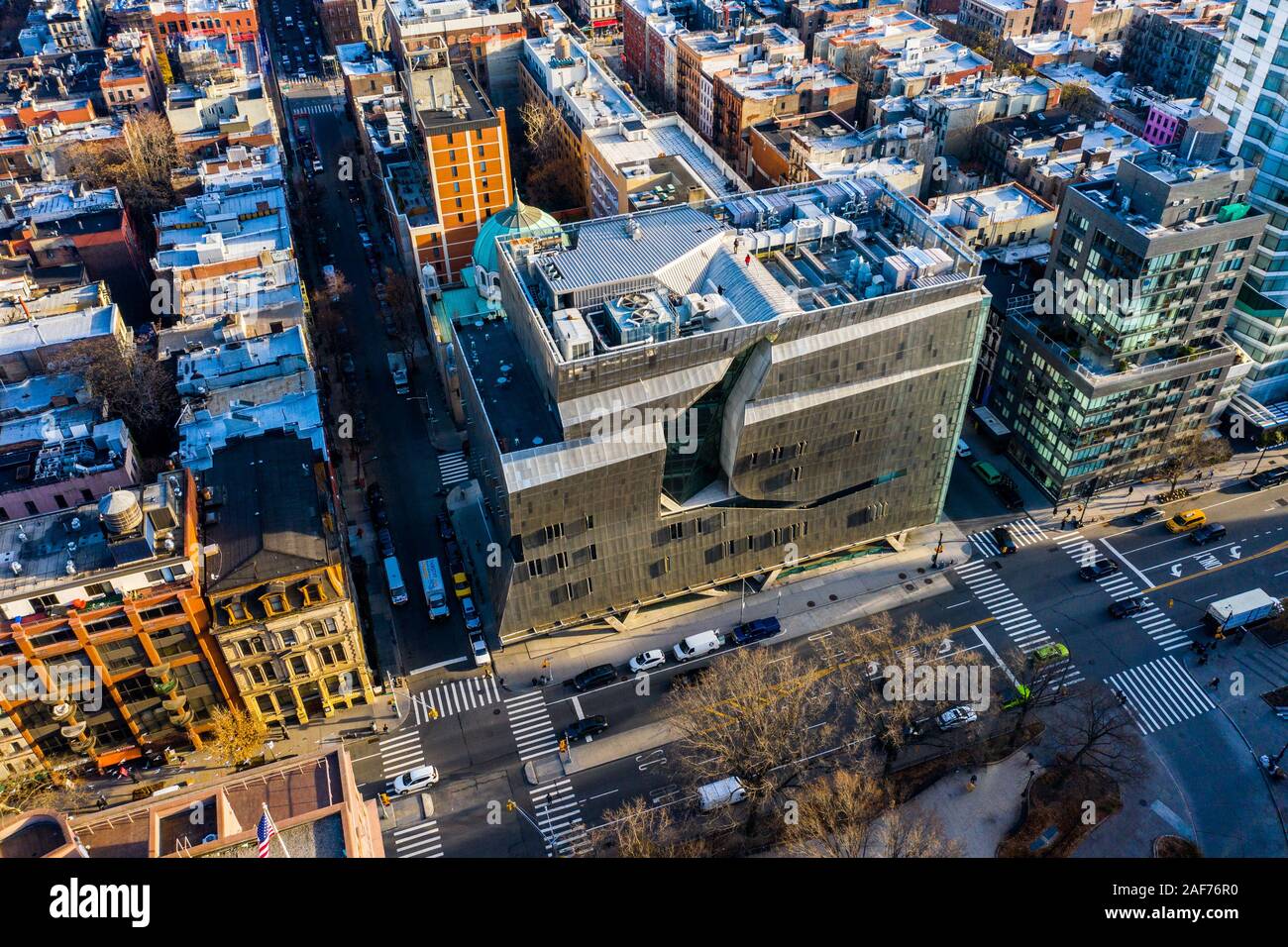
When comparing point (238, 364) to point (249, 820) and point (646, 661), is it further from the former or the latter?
point (249, 820)

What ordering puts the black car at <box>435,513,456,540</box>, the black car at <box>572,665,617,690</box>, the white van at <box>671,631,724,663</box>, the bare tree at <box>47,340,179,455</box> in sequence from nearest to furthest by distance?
→ 1. the black car at <box>572,665,617,690</box>
2. the white van at <box>671,631,724,663</box>
3. the black car at <box>435,513,456,540</box>
4. the bare tree at <box>47,340,179,455</box>

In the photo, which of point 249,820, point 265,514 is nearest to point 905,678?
point 249,820

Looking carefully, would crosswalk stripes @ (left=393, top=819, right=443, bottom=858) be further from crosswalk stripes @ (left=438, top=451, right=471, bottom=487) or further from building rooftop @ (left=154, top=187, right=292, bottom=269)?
building rooftop @ (left=154, top=187, right=292, bottom=269)

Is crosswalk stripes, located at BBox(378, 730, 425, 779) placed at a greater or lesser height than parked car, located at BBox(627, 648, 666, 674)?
lesser

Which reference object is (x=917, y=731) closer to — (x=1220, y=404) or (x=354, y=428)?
(x=1220, y=404)

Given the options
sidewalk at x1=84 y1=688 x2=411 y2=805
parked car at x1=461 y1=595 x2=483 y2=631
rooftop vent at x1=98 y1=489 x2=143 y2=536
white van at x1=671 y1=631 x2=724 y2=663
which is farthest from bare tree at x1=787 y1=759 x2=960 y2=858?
rooftop vent at x1=98 y1=489 x2=143 y2=536

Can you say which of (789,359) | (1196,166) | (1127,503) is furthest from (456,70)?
(1127,503)
